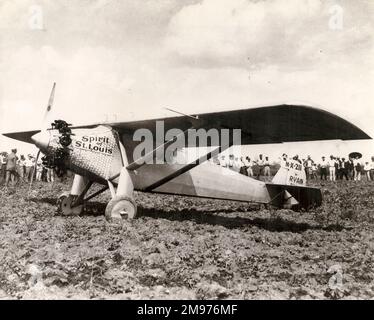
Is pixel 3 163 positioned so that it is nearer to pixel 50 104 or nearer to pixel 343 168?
pixel 50 104

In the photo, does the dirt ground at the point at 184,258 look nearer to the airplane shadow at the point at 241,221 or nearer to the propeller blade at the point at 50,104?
the airplane shadow at the point at 241,221

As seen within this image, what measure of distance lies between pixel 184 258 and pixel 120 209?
8.19 feet

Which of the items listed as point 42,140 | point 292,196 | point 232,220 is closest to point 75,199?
point 42,140

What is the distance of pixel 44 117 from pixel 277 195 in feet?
19.6

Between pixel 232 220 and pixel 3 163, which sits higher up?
pixel 3 163

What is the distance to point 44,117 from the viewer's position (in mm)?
7996

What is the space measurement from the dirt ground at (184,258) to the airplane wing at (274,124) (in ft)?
5.93

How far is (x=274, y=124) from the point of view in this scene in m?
7.25

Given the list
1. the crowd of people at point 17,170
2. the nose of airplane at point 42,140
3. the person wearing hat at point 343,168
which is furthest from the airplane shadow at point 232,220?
the person wearing hat at point 343,168

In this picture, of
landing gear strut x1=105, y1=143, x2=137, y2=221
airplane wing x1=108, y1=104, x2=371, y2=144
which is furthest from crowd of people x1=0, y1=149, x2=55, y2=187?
airplane wing x1=108, y1=104, x2=371, y2=144

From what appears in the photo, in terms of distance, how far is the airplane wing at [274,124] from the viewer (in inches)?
248

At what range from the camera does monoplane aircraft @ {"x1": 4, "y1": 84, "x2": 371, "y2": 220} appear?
6.94m

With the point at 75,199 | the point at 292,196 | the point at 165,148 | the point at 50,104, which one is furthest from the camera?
the point at 292,196
